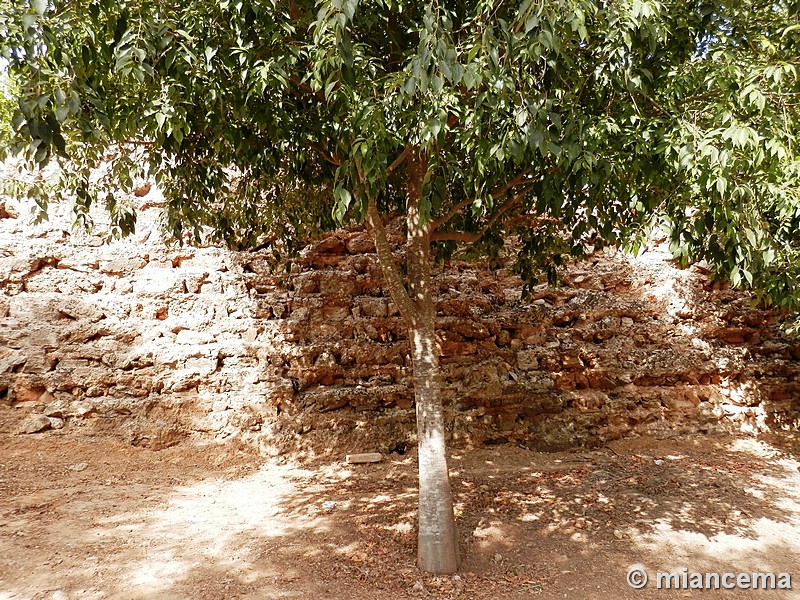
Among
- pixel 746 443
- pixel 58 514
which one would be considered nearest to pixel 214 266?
pixel 58 514

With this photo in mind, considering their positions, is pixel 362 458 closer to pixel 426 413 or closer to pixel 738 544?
pixel 426 413

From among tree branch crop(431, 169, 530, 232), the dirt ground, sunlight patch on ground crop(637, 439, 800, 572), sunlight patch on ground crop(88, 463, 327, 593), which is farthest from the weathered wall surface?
tree branch crop(431, 169, 530, 232)

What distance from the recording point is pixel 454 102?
329 cm

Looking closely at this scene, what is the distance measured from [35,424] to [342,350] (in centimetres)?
359

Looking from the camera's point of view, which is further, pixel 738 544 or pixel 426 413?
pixel 738 544

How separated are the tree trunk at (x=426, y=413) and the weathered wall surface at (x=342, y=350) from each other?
2897 mm

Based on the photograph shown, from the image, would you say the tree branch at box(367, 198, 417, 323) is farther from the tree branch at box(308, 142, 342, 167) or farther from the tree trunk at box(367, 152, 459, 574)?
the tree branch at box(308, 142, 342, 167)

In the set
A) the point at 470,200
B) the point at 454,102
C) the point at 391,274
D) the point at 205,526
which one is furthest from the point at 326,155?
the point at 205,526

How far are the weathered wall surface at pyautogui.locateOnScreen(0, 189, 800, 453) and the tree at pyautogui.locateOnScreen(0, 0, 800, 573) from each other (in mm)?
2908

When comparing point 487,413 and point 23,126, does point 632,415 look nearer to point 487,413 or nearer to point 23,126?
point 487,413

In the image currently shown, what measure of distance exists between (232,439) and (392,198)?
11.7ft

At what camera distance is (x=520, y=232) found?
19.9 feet

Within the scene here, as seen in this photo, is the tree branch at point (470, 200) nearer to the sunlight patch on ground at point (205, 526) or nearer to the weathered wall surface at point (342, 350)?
the sunlight patch on ground at point (205, 526)

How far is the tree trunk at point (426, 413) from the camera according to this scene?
4.10 m
